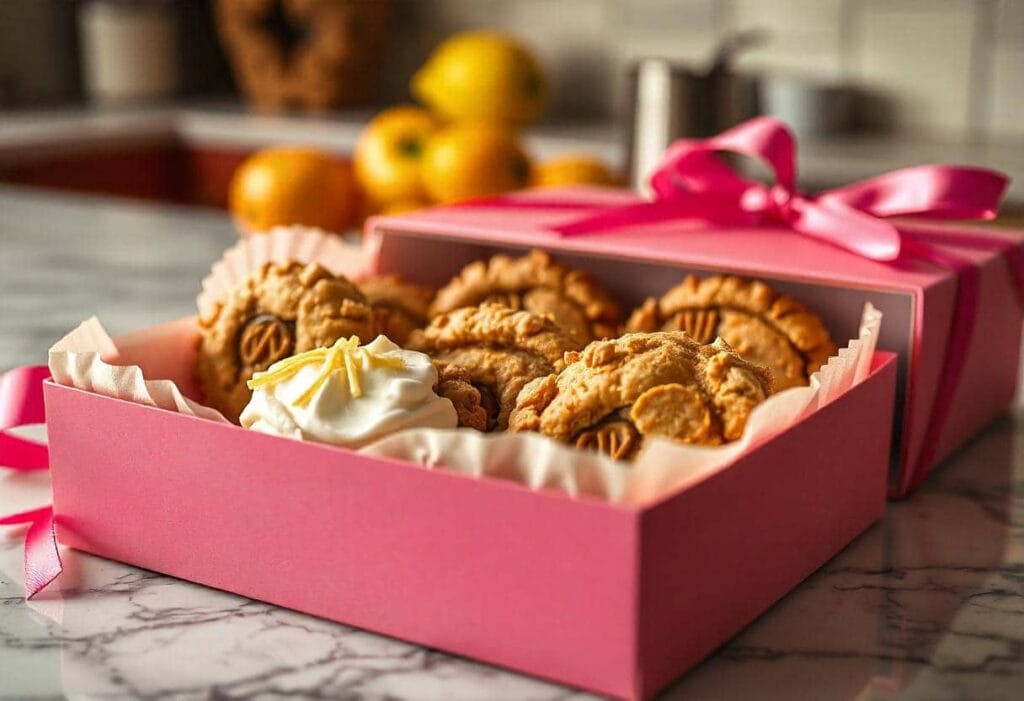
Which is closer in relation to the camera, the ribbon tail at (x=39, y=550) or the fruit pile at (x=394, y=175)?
the ribbon tail at (x=39, y=550)

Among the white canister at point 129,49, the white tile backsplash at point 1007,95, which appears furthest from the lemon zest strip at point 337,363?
the white canister at point 129,49

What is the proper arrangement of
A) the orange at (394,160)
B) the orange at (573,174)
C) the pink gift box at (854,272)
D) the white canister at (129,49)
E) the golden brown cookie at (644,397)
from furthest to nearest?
the white canister at (129,49), the orange at (394,160), the orange at (573,174), the pink gift box at (854,272), the golden brown cookie at (644,397)

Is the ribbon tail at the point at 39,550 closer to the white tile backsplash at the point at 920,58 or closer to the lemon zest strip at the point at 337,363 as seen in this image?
the lemon zest strip at the point at 337,363

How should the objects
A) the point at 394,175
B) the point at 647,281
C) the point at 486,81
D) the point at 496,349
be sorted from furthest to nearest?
1. the point at 486,81
2. the point at 394,175
3. the point at 647,281
4. the point at 496,349

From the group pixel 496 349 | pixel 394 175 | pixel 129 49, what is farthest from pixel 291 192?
pixel 129 49

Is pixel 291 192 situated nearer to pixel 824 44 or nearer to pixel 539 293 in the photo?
pixel 539 293

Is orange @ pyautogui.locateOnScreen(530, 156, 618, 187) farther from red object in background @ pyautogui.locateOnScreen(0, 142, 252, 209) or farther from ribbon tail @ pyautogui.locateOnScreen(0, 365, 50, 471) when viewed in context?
red object in background @ pyautogui.locateOnScreen(0, 142, 252, 209)

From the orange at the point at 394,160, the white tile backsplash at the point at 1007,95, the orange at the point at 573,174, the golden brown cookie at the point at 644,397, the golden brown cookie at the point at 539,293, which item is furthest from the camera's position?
the white tile backsplash at the point at 1007,95
